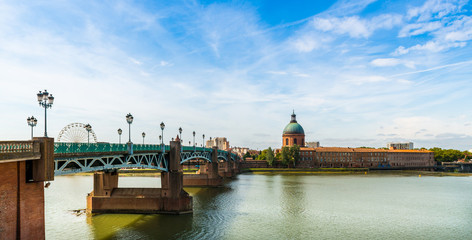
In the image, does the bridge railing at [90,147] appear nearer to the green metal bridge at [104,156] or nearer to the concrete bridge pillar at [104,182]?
the green metal bridge at [104,156]

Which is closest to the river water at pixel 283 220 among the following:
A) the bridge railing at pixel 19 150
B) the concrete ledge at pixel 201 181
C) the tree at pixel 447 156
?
the bridge railing at pixel 19 150

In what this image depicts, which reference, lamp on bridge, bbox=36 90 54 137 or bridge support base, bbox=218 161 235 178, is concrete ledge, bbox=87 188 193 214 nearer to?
lamp on bridge, bbox=36 90 54 137

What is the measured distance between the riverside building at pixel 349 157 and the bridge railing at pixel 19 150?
443 ft

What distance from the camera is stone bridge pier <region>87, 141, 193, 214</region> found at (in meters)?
39.5

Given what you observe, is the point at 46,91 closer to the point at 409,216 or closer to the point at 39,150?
the point at 39,150

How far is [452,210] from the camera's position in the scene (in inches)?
1768

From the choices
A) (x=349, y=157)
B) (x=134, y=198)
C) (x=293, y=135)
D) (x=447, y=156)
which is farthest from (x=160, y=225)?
(x=447, y=156)

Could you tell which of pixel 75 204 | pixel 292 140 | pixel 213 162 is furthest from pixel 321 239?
pixel 292 140

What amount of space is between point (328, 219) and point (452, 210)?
1857 cm

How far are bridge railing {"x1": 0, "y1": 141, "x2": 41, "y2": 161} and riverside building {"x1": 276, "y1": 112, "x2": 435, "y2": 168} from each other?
135 meters

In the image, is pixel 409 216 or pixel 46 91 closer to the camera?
pixel 46 91

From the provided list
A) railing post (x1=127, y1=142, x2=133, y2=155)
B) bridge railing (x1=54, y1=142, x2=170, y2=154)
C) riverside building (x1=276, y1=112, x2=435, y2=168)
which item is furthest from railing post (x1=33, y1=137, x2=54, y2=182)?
riverside building (x1=276, y1=112, x2=435, y2=168)

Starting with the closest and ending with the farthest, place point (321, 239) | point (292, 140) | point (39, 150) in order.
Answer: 1. point (39, 150)
2. point (321, 239)
3. point (292, 140)

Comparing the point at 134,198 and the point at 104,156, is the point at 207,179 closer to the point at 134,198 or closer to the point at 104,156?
the point at 134,198
